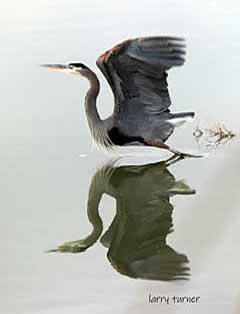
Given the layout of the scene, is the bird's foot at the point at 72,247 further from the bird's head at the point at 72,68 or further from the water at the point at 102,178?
the bird's head at the point at 72,68

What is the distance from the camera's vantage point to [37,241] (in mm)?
783

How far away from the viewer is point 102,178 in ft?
2.59

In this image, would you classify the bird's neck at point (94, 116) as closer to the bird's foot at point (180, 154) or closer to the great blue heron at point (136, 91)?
the great blue heron at point (136, 91)

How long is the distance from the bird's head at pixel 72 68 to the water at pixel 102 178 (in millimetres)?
12

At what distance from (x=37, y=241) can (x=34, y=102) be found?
253 mm

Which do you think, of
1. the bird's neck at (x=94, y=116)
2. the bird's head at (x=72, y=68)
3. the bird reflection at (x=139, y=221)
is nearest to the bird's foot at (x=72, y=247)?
the bird reflection at (x=139, y=221)

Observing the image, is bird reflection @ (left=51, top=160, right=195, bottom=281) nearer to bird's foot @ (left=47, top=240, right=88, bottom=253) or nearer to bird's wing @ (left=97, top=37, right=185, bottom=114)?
bird's foot @ (left=47, top=240, right=88, bottom=253)

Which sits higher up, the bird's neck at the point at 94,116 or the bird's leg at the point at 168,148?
the bird's neck at the point at 94,116

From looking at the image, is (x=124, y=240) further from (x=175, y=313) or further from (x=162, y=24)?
(x=162, y=24)

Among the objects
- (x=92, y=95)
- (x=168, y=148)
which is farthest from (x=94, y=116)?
(x=168, y=148)

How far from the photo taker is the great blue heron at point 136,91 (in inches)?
30.7

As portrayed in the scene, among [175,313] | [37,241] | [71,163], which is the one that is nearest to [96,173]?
[71,163]

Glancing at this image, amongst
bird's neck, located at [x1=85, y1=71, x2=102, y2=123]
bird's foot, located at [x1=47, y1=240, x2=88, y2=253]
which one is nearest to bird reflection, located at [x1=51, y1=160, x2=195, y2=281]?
bird's foot, located at [x1=47, y1=240, x2=88, y2=253]

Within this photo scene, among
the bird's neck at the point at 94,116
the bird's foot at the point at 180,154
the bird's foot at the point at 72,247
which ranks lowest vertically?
the bird's foot at the point at 72,247
